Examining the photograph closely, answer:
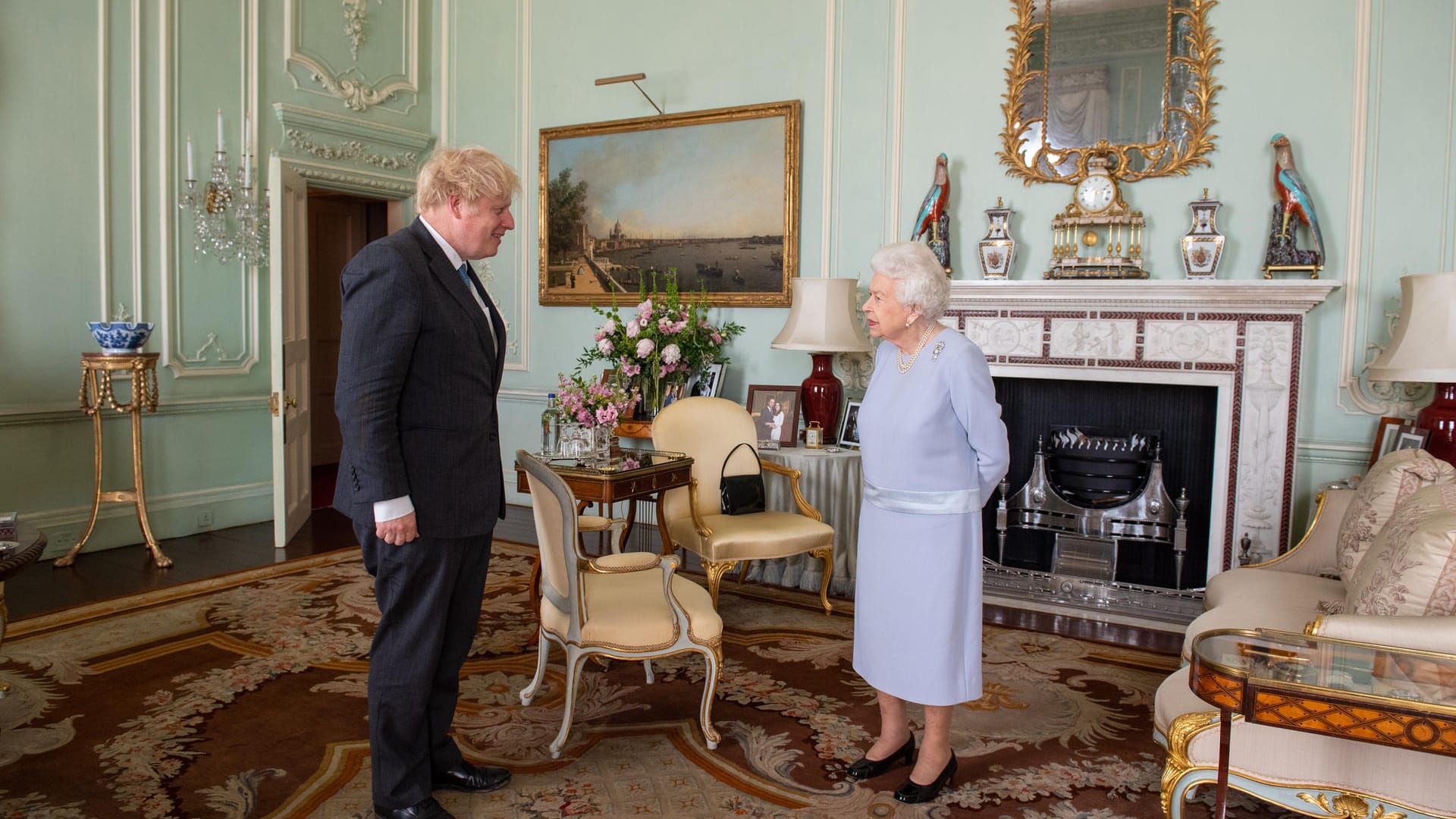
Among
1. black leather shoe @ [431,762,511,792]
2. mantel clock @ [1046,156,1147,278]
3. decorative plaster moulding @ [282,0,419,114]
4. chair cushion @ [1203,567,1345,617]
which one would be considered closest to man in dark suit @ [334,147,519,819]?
black leather shoe @ [431,762,511,792]

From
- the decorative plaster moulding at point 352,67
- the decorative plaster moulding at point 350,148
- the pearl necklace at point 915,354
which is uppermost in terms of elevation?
the decorative plaster moulding at point 352,67

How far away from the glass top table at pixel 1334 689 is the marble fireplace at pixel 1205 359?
8.67ft

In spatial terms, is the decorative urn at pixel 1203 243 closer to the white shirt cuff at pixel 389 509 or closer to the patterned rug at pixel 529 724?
the patterned rug at pixel 529 724

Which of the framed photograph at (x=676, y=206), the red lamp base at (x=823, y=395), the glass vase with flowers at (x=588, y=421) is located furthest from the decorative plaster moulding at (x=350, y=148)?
the red lamp base at (x=823, y=395)

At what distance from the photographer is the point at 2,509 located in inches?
197

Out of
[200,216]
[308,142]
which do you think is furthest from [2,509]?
[308,142]

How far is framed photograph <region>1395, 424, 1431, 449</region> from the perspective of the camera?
409 cm

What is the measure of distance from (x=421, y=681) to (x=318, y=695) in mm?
1247

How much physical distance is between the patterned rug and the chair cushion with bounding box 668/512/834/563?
1.17 ft

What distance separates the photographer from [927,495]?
259 centimetres

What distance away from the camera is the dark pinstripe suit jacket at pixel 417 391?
2221mm

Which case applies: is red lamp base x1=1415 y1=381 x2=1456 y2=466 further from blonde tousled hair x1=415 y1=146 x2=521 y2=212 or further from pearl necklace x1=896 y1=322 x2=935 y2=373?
blonde tousled hair x1=415 y1=146 x2=521 y2=212

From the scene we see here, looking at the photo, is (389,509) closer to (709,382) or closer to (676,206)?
(709,382)

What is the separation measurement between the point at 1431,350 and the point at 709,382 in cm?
363
